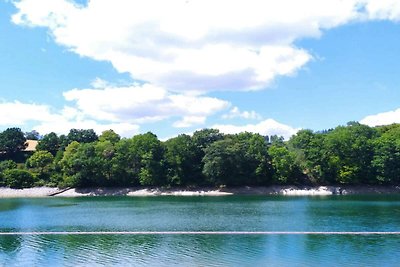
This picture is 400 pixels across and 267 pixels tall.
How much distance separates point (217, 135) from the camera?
3268 inches

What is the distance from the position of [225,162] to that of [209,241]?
45.7 m

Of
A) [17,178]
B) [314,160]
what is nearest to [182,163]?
[314,160]

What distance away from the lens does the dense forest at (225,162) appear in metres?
73.3

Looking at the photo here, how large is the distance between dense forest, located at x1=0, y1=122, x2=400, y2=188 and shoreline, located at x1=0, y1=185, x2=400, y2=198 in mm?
1225

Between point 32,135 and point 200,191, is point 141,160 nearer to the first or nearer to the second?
point 200,191

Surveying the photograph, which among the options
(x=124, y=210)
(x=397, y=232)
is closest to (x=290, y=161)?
(x=124, y=210)

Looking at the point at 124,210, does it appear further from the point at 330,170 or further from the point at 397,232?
the point at 330,170

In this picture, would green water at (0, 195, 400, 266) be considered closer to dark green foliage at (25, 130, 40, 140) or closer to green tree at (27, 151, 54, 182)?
green tree at (27, 151, 54, 182)

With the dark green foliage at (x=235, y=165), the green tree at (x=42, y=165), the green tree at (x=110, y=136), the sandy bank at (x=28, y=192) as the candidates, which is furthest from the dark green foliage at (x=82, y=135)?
the dark green foliage at (x=235, y=165)

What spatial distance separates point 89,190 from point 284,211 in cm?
4759

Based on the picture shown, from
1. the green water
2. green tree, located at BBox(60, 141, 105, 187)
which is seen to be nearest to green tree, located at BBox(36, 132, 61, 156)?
green tree, located at BBox(60, 141, 105, 187)

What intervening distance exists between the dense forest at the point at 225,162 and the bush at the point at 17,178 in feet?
0.60

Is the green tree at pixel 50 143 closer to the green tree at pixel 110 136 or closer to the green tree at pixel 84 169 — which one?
the green tree at pixel 110 136

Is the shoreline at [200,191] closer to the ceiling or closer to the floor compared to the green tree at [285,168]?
closer to the floor
